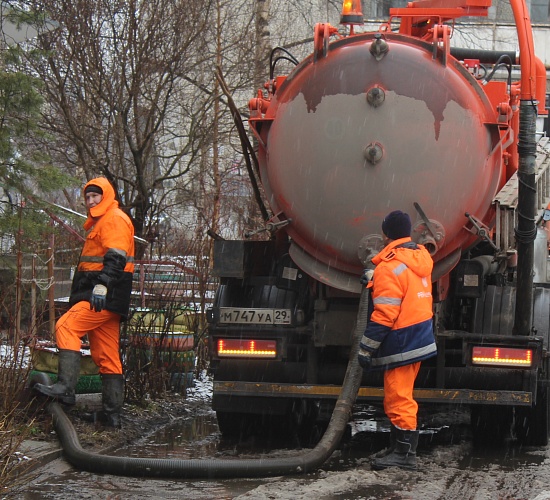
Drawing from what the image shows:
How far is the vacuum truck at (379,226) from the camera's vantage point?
688 centimetres

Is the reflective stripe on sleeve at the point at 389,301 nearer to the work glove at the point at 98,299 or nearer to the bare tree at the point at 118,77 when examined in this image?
the work glove at the point at 98,299

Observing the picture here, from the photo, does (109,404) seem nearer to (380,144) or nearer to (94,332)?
(94,332)

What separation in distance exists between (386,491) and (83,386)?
351 centimetres

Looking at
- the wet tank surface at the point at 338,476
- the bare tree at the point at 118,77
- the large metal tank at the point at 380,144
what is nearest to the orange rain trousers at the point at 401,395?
the wet tank surface at the point at 338,476

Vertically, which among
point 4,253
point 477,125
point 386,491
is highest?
point 477,125

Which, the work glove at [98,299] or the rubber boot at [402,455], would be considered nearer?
the rubber boot at [402,455]

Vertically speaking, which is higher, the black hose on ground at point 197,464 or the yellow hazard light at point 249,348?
the yellow hazard light at point 249,348

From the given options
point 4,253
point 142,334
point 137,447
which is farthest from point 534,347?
point 4,253

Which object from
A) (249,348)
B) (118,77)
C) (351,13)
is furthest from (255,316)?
(118,77)

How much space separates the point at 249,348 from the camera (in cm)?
746

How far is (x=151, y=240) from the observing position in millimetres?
11805

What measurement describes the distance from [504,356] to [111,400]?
2.86 metres

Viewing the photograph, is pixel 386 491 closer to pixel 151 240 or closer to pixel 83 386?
pixel 83 386

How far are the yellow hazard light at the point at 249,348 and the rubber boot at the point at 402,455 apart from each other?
118cm
